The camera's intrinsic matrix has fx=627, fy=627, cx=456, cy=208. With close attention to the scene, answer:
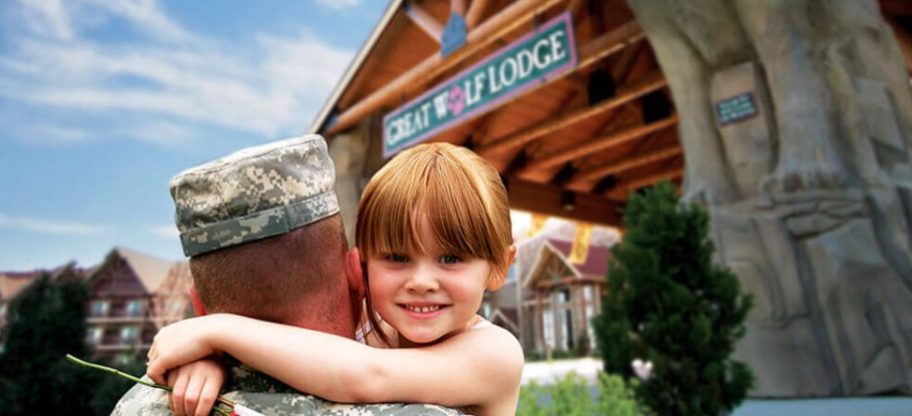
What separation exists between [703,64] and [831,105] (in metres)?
1.33

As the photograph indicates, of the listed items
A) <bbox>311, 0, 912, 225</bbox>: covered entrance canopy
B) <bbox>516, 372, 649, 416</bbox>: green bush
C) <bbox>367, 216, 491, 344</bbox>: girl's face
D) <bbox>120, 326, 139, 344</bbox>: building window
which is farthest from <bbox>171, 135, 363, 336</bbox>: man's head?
<bbox>120, 326, 139, 344</bbox>: building window

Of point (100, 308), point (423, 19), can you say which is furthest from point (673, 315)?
point (100, 308)

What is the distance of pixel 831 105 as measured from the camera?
5.90 metres

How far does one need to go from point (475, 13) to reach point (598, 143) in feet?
12.7

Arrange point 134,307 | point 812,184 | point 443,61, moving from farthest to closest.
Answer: point 134,307 → point 443,61 → point 812,184

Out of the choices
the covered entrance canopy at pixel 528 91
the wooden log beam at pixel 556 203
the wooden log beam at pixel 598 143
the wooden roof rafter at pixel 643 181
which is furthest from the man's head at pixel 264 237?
the wooden roof rafter at pixel 643 181

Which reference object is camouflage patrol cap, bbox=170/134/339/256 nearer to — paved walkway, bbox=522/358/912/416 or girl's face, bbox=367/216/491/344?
girl's face, bbox=367/216/491/344

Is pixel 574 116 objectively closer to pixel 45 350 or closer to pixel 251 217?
pixel 45 350

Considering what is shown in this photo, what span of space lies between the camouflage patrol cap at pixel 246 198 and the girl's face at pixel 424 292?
0.63 feet

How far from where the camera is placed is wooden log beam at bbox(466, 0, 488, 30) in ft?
27.1

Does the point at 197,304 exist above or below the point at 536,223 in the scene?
below

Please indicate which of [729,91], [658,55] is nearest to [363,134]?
[658,55]

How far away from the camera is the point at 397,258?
1.16m

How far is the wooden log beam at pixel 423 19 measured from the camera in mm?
9141
